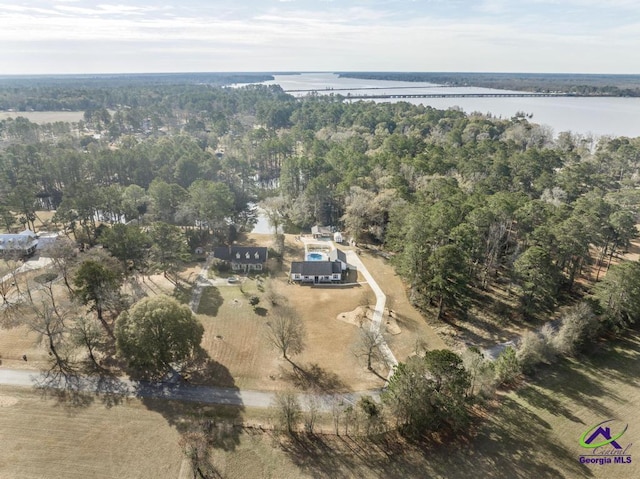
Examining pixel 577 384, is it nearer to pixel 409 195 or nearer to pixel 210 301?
pixel 409 195

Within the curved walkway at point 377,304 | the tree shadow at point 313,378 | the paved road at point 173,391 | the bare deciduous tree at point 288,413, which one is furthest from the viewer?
the curved walkway at point 377,304

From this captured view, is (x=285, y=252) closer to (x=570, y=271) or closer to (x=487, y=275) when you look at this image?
(x=487, y=275)

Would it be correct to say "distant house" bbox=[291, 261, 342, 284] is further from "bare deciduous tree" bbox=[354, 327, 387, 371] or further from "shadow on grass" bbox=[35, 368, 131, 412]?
"shadow on grass" bbox=[35, 368, 131, 412]

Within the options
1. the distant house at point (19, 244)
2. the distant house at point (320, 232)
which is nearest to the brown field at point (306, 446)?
the distant house at point (19, 244)

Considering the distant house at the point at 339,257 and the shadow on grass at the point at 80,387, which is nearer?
the shadow on grass at the point at 80,387

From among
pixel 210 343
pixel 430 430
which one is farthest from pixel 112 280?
pixel 430 430

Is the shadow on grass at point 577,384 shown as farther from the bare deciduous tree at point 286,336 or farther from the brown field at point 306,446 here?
the bare deciduous tree at point 286,336

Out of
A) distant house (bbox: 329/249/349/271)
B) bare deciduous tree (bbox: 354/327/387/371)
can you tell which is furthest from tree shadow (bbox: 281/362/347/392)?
distant house (bbox: 329/249/349/271)
